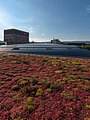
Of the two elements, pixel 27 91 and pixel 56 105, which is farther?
pixel 27 91

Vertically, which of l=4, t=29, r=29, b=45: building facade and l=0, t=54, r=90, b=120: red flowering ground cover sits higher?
l=4, t=29, r=29, b=45: building facade

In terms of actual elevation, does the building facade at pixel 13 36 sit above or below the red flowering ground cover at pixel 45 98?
above

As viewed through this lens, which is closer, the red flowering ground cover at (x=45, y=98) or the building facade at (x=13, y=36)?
the red flowering ground cover at (x=45, y=98)

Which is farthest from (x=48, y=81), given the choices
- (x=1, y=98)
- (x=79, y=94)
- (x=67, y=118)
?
(x=67, y=118)

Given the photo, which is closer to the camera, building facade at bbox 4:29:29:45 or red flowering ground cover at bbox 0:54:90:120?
red flowering ground cover at bbox 0:54:90:120

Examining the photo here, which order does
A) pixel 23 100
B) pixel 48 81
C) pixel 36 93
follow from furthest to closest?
pixel 48 81 → pixel 36 93 → pixel 23 100

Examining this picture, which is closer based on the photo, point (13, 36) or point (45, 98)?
point (45, 98)

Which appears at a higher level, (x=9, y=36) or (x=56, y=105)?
(x=9, y=36)

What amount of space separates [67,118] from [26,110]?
71.7 inches

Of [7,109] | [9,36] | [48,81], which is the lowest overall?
[7,109]

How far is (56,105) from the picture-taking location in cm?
740

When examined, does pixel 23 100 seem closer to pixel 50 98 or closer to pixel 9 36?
pixel 50 98

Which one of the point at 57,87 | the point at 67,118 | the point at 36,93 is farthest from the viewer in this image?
the point at 57,87

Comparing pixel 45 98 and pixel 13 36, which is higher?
pixel 13 36
